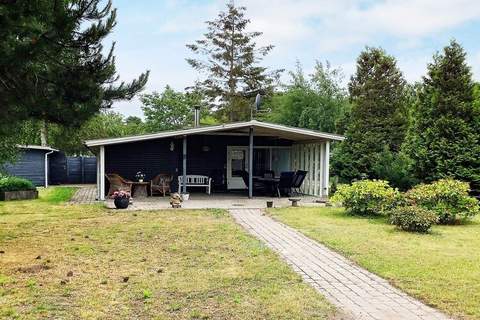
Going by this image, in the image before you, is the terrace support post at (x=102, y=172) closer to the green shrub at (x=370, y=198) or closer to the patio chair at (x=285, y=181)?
the patio chair at (x=285, y=181)

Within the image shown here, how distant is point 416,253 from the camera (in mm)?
6578

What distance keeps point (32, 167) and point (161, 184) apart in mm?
8998

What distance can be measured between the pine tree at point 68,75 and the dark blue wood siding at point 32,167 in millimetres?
15774

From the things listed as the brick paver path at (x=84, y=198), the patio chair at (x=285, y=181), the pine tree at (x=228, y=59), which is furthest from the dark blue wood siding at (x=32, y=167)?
the pine tree at (x=228, y=59)

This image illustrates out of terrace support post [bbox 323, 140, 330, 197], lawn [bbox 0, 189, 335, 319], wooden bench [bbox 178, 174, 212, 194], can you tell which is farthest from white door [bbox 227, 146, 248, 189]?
lawn [bbox 0, 189, 335, 319]

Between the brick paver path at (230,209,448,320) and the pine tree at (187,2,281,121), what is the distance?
24820 millimetres

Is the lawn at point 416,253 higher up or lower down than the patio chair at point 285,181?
lower down

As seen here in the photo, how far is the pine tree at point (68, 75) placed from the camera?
5352mm

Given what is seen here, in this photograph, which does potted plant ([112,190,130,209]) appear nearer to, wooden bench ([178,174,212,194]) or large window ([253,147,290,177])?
wooden bench ([178,174,212,194])

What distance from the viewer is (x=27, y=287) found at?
4762mm

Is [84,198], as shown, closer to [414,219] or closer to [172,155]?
[172,155]

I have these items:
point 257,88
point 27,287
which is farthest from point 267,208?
point 257,88

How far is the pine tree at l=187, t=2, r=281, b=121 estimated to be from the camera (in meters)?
32.0

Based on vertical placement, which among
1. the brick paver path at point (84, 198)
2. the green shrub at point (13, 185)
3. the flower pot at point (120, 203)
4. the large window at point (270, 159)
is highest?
the large window at point (270, 159)
